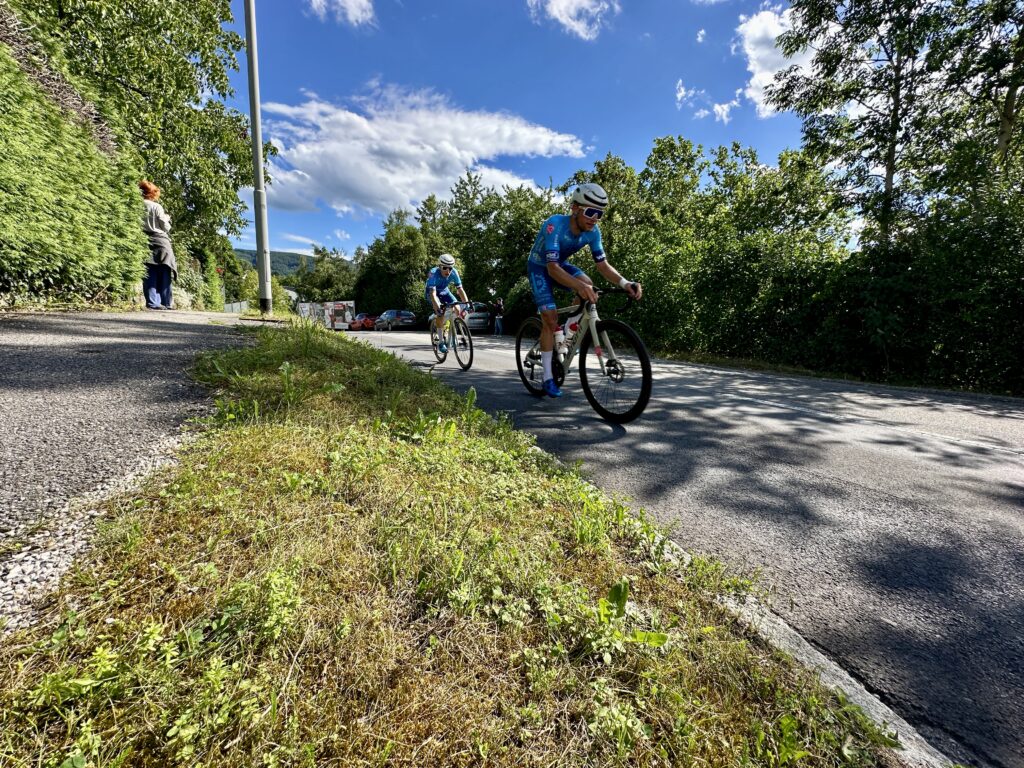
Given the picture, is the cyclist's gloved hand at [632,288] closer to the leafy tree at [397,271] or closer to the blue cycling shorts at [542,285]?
the blue cycling shorts at [542,285]

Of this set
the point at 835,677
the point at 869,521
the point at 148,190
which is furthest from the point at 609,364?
the point at 148,190

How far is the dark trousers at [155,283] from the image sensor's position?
28.2ft

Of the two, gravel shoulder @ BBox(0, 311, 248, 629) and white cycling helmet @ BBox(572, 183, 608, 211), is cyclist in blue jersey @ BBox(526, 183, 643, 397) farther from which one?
gravel shoulder @ BBox(0, 311, 248, 629)

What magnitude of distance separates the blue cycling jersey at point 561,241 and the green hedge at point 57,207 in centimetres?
632

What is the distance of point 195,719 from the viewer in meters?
0.86

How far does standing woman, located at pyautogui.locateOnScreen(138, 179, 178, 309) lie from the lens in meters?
8.18

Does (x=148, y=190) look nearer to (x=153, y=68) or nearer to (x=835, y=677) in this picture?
(x=153, y=68)

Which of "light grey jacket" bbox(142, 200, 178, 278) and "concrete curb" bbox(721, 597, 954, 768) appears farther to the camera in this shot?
"light grey jacket" bbox(142, 200, 178, 278)

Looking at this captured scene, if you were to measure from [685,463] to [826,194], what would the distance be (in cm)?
1798

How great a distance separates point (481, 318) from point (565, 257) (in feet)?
57.3

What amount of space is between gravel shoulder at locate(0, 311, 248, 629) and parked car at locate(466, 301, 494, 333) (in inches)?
673

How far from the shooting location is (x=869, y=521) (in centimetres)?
227

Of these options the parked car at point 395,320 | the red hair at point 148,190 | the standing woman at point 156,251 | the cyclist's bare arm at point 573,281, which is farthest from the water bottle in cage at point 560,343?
the parked car at point 395,320

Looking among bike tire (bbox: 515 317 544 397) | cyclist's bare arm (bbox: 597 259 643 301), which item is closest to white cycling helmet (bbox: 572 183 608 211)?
cyclist's bare arm (bbox: 597 259 643 301)
